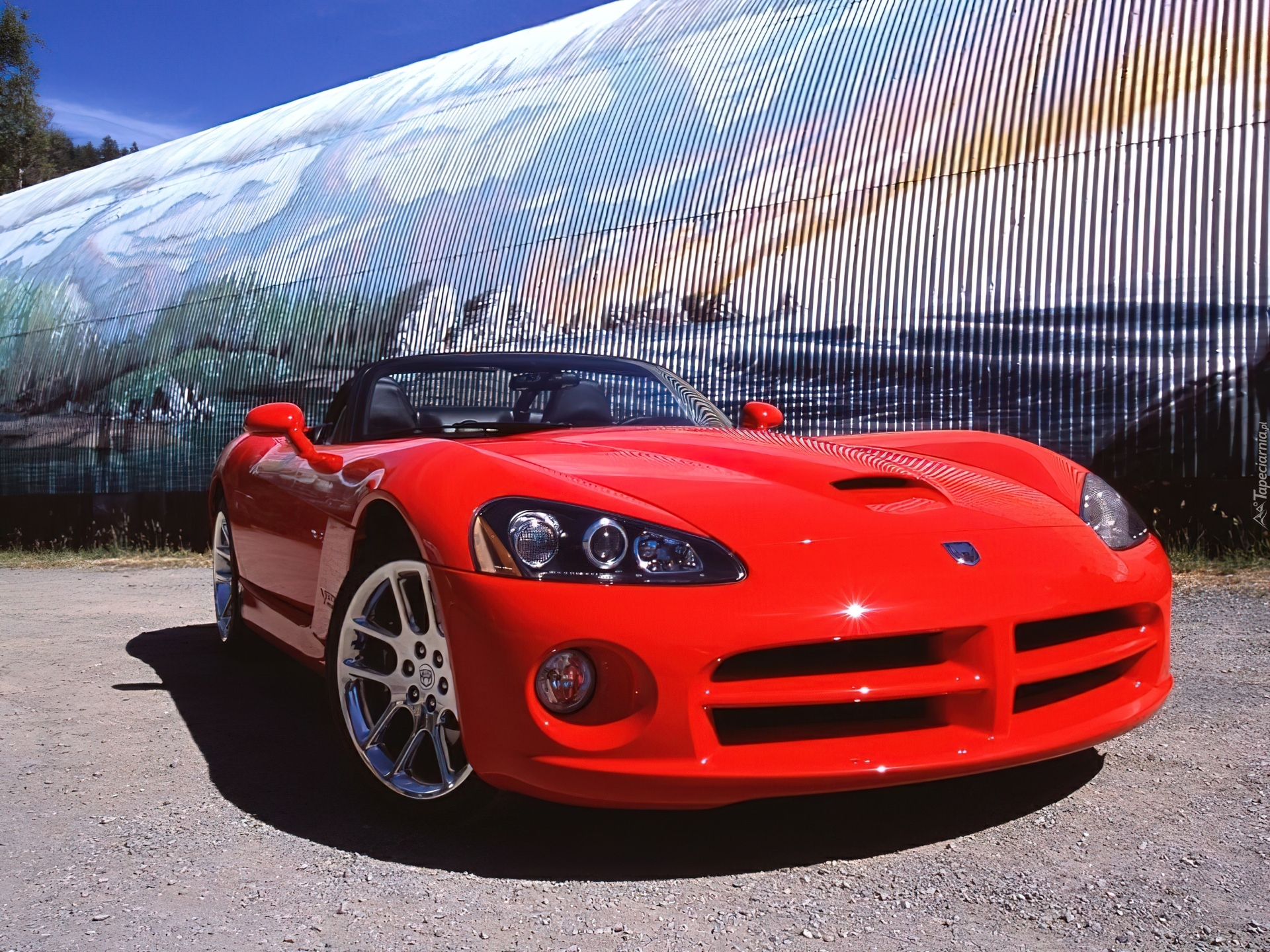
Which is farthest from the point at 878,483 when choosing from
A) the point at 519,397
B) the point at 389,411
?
the point at 389,411

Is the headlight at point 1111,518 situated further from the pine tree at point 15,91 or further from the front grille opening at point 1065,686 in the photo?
the pine tree at point 15,91

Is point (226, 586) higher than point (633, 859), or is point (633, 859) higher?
point (226, 586)

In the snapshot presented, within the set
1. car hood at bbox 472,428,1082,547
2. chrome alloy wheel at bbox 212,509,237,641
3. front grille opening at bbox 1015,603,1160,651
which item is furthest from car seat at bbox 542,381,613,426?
chrome alloy wheel at bbox 212,509,237,641

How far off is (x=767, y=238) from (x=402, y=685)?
735 centimetres

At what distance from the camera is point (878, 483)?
273 centimetres

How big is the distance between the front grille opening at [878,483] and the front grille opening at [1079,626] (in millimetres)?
473

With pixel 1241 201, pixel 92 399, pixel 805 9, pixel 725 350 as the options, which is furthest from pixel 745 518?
pixel 92 399

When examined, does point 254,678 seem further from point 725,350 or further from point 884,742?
point 725,350

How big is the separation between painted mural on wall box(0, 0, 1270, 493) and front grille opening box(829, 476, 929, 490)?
5123mm

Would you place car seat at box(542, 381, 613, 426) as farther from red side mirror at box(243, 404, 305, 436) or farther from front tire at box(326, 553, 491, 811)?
front tire at box(326, 553, 491, 811)

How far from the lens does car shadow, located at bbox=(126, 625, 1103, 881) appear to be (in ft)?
7.56

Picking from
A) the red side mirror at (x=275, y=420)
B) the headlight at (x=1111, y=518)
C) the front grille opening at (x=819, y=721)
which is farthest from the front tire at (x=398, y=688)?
the headlight at (x=1111, y=518)

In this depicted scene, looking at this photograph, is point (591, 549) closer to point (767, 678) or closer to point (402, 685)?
point (767, 678)

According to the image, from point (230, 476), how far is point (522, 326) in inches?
247
